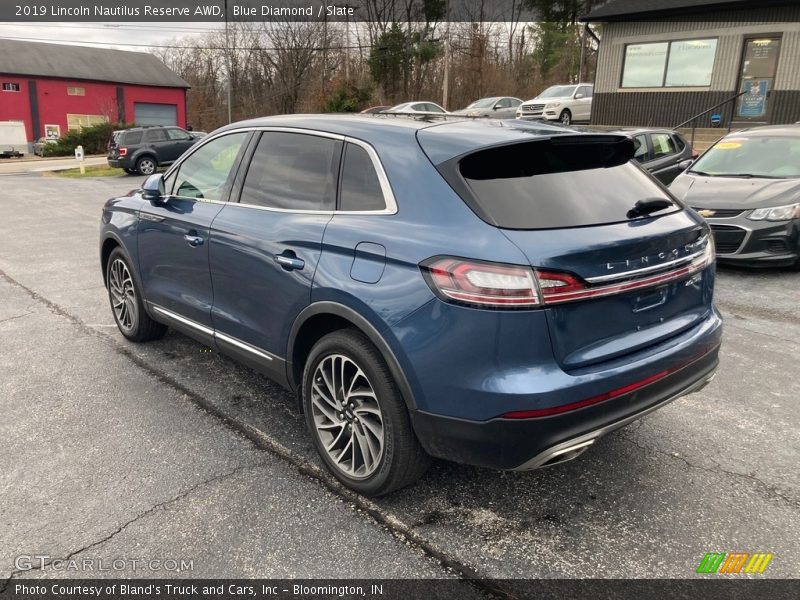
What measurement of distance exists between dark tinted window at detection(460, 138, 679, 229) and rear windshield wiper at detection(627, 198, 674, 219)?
3 cm

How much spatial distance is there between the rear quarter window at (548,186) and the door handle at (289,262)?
3.00ft

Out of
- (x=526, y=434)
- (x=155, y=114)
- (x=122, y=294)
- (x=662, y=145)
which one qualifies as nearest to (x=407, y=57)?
(x=155, y=114)

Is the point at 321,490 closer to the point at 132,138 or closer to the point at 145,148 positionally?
the point at 145,148

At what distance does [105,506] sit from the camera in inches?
116

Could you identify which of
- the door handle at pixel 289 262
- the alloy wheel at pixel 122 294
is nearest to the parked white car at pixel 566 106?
the alloy wheel at pixel 122 294

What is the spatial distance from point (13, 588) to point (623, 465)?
281cm

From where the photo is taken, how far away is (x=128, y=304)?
5066mm

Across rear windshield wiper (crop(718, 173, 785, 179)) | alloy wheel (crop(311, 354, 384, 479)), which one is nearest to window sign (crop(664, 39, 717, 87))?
rear windshield wiper (crop(718, 173, 785, 179))

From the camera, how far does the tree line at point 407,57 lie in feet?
142

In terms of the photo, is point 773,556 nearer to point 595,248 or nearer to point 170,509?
point 595,248

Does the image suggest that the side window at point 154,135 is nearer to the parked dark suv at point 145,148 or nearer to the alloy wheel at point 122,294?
the parked dark suv at point 145,148

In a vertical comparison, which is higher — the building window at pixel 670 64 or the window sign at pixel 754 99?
the building window at pixel 670 64

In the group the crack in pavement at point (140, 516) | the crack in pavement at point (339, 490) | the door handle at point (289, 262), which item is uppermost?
the door handle at point (289, 262)

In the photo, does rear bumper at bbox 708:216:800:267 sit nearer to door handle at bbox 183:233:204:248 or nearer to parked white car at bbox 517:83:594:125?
door handle at bbox 183:233:204:248
